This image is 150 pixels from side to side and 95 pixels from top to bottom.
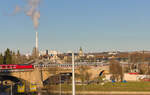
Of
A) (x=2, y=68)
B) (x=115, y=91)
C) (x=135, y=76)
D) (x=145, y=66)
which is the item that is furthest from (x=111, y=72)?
(x=2, y=68)

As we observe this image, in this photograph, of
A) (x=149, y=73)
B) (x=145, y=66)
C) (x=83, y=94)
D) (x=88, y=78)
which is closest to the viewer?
(x=83, y=94)

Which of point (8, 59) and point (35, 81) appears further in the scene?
point (8, 59)

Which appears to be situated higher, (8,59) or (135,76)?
(8,59)

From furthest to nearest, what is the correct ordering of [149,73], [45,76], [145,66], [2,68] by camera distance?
1. [145,66]
2. [149,73]
3. [45,76]
4. [2,68]

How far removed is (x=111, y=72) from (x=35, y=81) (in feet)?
→ 69.5

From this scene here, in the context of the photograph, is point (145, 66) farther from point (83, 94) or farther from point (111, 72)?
point (83, 94)

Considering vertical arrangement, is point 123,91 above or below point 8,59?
below

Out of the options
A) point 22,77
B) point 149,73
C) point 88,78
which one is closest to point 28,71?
point 22,77

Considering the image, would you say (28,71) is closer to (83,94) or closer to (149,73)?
(83,94)

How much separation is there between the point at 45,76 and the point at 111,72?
18.1 m

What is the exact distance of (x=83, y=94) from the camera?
46.4 meters

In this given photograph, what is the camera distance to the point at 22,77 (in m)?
59.5

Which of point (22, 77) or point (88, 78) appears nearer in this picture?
point (22, 77)

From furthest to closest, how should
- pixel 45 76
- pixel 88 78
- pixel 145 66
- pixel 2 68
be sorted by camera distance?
pixel 145 66
pixel 88 78
pixel 45 76
pixel 2 68
